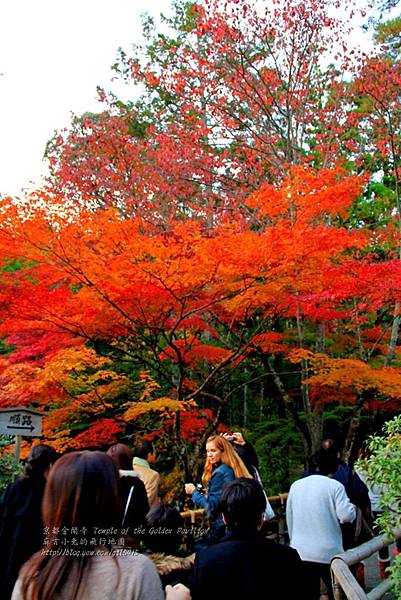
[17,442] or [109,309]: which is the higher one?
[109,309]

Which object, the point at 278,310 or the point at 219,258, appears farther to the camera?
the point at 278,310

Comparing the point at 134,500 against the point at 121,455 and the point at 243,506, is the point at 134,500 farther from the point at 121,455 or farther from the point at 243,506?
the point at 243,506

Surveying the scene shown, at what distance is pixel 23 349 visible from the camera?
10.1m

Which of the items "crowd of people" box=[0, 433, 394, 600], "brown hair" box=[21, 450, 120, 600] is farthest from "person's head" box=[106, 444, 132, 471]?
"brown hair" box=[21, 450, 120, 600]

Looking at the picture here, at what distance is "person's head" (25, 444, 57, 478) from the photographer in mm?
3383

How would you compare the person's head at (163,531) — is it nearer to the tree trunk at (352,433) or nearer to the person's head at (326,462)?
the person's head at (326,462)

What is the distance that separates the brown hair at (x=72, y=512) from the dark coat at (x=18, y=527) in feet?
5.29

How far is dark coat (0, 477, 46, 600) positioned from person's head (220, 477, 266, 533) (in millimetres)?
1308

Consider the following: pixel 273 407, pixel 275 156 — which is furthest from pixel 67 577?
pixel 273 407

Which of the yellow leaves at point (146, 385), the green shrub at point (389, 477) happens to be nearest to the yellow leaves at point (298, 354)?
the yellow leaves at point (146, 385)

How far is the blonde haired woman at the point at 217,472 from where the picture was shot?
394 centimetres

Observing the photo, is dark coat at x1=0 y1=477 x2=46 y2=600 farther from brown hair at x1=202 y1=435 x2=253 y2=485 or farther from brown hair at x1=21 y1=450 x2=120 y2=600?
brown hair at x1=21 y1=450 x2=120 y2=600

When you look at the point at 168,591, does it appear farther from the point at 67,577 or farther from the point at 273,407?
the point at 273,407

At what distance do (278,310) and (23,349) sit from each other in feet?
16.0
